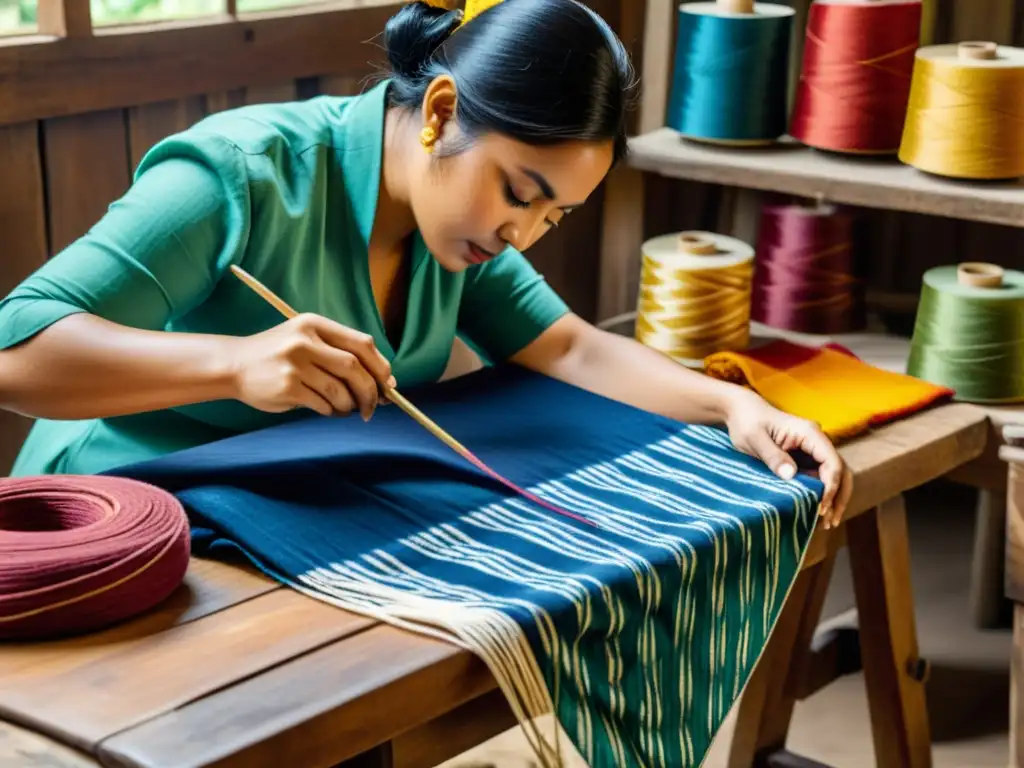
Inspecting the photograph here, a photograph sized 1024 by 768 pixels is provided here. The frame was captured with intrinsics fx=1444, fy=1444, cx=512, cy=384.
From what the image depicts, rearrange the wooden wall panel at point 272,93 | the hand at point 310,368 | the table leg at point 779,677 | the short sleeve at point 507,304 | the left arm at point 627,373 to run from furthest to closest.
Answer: the wooden wall panel at point 272,93 → the table leg at point 779,677 → the short sleeve at point 507,304 → the left arm at point 627,373 → the hand at point 310,368

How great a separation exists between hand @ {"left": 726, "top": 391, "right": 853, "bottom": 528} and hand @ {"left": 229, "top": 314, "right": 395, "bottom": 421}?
1.79 ft

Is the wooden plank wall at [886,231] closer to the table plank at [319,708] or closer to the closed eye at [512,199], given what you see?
the closed eye at [512,199]

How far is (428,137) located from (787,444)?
1.96 feet

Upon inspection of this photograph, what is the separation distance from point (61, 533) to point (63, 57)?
1076mm

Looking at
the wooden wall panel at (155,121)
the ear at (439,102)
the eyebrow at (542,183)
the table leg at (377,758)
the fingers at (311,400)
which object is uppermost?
the ear at (439,102)

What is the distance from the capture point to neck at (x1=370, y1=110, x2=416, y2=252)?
1832mm

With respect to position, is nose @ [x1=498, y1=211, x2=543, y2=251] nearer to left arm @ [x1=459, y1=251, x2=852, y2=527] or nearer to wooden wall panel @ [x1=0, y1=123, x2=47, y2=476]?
left arm @ [x1=459, y1=251, x2=852, y2=527]

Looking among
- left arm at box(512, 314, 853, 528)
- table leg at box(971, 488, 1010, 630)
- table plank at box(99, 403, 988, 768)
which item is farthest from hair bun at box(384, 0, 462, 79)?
table leg at box(971, 488, 1010, 630)

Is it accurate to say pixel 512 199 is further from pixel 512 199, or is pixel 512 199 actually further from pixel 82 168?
pixel 82 168

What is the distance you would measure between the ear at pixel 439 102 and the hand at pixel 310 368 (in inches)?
13.8

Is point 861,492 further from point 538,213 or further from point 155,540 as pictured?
point 155,540

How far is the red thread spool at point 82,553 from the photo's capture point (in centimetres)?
124

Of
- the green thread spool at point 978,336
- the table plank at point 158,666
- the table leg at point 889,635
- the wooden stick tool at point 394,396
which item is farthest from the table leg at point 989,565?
the table plank at point 158,666

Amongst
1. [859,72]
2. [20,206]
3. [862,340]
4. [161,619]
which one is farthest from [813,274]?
[161,619]
